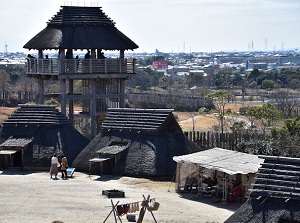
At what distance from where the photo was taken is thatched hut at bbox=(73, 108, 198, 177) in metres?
32.0

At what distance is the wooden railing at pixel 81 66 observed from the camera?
3941cm

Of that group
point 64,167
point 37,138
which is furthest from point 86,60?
point 64,167

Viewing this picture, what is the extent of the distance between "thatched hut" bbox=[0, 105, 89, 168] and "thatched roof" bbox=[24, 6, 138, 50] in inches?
164

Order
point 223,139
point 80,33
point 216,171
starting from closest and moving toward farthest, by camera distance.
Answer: point 216,171, point 223,139, point 80,33

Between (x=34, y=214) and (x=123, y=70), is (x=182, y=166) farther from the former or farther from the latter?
(x=123, y=70)

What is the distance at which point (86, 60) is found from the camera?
1560 inches

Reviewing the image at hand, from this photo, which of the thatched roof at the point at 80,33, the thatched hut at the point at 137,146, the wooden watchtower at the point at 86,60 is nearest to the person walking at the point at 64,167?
the thatched hut at the point at 137,146

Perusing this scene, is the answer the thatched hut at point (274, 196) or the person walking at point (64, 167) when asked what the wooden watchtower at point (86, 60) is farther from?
the thatched hut at point (274, 196)

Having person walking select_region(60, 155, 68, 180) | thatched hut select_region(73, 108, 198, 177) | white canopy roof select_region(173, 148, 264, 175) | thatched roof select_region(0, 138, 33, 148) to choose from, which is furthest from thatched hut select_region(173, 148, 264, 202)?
thatched roof select_region(0, 138, 33, 148)

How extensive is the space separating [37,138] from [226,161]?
10661 millimetres

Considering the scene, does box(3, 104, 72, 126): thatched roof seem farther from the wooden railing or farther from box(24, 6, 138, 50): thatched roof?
box(24, 6, 138, 50): thatched roof

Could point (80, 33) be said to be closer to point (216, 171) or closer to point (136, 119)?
point (136, 119)

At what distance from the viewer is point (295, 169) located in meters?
23.2

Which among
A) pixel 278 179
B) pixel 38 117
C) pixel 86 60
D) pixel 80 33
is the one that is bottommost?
pixel 278 179
